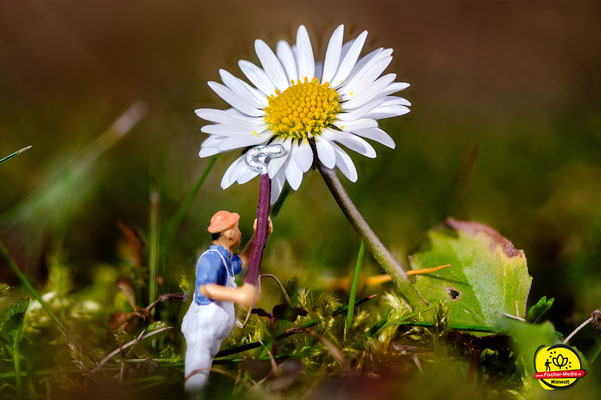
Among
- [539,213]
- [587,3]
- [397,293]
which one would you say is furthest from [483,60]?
[397,293]

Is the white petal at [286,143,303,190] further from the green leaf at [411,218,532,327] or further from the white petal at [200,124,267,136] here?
the green leaf at [411,218,532,327]

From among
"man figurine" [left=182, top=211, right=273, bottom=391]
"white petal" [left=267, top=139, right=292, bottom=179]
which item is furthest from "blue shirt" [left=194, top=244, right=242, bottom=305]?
"white petal" [left=267, top=139, right=292, bottom=179]

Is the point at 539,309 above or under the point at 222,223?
under

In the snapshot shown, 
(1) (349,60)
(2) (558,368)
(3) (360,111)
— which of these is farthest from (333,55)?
(2) (558,368)

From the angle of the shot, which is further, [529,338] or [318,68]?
[318,68]

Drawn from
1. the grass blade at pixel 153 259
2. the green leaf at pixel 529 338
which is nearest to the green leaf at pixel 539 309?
the green leaf at pixel 529 338

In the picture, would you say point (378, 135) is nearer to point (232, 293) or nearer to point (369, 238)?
point (369, 238)
